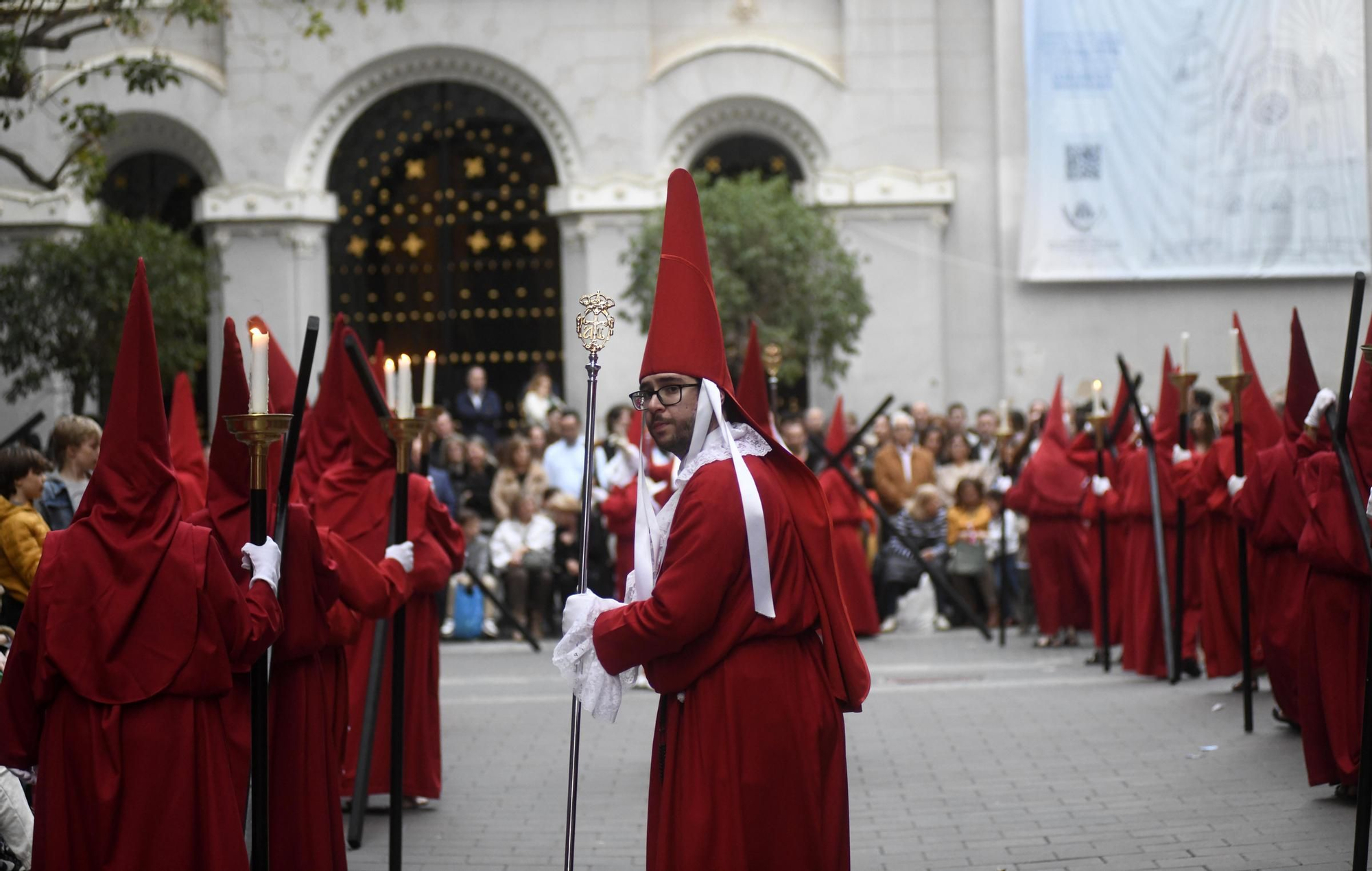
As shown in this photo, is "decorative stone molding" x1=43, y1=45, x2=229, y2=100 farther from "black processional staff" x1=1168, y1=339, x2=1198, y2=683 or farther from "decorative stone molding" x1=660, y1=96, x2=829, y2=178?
"black processional staff" x1=1168, y1=339, x2=1198, y2=683

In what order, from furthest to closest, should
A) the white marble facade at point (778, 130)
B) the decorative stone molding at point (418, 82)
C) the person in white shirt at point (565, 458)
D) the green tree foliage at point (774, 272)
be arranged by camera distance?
1. the decorative stone molding at point (418, 82)
2. the white marble facade at point (778, 130)
3. the green tree foliage at point (774, 272)
4. the person in white shirt at point (565, 458)

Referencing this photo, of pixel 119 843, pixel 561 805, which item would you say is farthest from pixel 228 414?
pixel 561 805

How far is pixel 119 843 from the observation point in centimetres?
511

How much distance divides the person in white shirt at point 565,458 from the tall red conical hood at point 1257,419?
24.0 feet

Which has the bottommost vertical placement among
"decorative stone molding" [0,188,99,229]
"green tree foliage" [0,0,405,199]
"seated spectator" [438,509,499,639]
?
"seated spectator" [438,509,499,639]

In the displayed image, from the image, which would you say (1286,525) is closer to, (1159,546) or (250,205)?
(1159,546)

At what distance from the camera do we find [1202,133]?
71.1 feet

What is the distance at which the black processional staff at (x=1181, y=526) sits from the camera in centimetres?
1073

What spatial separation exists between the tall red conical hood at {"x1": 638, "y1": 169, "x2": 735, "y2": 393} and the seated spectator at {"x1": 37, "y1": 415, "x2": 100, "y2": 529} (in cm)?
375

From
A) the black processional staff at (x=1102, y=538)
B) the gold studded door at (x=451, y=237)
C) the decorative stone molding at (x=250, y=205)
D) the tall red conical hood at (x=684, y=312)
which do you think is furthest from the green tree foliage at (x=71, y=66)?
the gold studded door at (x=451, y=237)

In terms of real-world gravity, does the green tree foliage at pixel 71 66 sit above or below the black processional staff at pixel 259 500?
above

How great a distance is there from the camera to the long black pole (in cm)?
517

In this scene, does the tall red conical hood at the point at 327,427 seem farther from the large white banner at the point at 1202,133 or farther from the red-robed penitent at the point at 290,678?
the large white banner at the point at 1202,133

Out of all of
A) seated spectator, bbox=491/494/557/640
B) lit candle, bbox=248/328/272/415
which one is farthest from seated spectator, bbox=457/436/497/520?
lit candle, bbox=248/328/272/415
